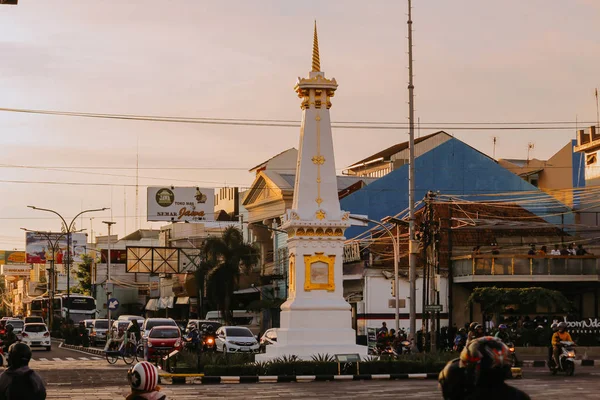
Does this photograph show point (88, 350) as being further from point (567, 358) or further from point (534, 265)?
point (567, 358)

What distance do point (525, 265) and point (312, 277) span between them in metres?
23.1

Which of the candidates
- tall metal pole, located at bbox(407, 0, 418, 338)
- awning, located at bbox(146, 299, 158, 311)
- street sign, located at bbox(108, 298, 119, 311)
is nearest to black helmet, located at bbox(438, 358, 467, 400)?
tall metal pole, located at bbox(407, 0, 418, 338)

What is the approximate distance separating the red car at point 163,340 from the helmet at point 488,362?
39.5 meters

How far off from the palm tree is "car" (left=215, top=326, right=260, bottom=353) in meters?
32.9

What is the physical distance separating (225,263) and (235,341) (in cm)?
3489

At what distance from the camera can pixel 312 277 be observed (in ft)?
120

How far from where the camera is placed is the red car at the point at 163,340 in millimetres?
45641

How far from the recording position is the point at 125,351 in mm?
46344

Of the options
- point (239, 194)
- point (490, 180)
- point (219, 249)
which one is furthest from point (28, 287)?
point (490, 180)

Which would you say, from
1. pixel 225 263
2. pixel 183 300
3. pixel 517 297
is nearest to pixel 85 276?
pixel 183 300

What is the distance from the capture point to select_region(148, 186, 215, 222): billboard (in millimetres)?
110125

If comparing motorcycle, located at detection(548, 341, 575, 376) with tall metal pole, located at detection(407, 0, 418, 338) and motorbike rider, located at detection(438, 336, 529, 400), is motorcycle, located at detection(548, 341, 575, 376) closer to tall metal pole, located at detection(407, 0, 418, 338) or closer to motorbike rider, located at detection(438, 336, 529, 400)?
tall metal pole, located at detection(407, 0, 418, 338)

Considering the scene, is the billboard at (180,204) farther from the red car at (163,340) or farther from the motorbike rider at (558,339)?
the motorbike rider at (558,339)

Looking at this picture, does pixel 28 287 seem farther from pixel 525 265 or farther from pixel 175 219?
pixel 525 265
